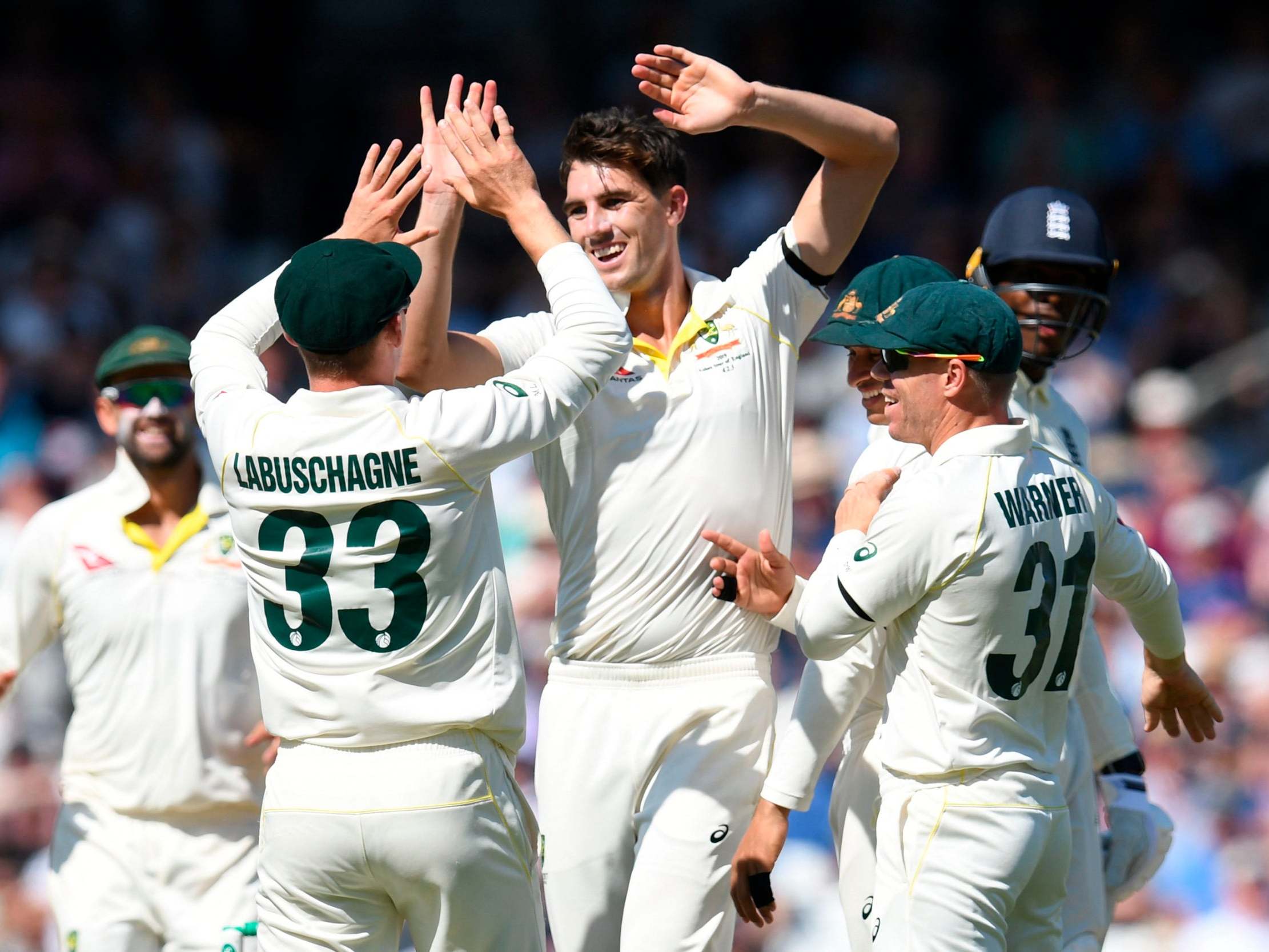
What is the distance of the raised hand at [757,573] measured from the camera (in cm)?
438

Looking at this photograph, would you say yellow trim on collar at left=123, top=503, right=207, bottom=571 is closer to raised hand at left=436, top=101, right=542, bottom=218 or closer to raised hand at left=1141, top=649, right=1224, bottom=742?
raised hand at left=436, top=101, right=542, bottom=218

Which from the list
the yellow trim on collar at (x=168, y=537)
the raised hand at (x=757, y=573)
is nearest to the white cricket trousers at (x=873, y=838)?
the raised hand at (x=757, y=573)

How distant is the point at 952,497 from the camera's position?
12.7 feet

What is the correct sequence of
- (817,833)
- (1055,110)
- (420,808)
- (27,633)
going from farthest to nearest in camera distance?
(1055,110) → (817,833) → (27,633) → (420,808)

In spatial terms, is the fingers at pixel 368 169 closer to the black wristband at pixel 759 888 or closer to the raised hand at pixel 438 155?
the raised hand at pixel 438 155

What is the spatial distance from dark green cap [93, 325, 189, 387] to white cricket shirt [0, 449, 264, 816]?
17.2 inches

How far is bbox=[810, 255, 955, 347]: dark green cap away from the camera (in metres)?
4.22

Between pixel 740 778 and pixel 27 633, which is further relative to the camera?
pixel 27 633

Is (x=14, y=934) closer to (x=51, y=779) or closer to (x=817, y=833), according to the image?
(x=51, y=779)

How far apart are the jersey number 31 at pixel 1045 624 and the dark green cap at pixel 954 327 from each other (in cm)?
49

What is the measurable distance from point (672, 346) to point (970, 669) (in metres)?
1.31

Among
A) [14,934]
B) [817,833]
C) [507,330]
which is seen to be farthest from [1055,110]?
[14,934]

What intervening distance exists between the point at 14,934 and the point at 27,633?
324 cm

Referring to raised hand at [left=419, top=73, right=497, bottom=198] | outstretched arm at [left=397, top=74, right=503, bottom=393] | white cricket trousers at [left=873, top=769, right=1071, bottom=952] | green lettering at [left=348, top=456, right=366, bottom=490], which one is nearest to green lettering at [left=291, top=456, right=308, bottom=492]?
green lettering at [left=348, top=456, right=366, bottom=490]
